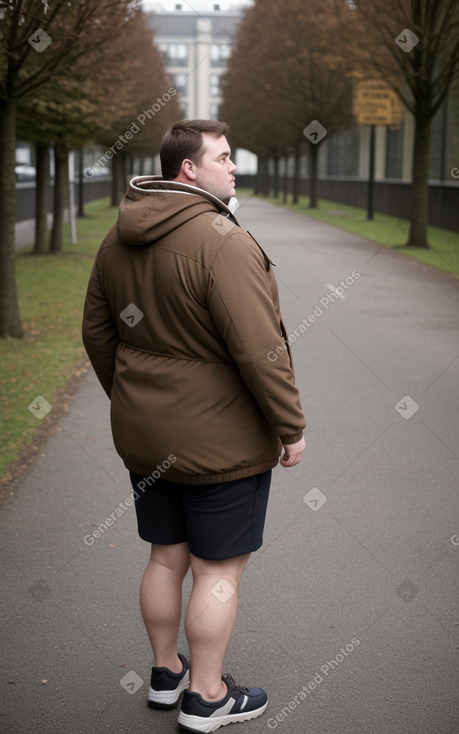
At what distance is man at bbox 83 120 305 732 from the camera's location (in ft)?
10.2

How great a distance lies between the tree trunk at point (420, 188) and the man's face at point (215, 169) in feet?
65.1

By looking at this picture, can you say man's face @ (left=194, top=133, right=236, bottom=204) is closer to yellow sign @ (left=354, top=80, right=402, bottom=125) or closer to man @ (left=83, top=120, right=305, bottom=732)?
man @ (left=83, top=120, right=305, bottom=732)

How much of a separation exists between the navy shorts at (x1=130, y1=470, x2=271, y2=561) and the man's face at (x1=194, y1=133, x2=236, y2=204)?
910 millimetres

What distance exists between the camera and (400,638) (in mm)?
4102

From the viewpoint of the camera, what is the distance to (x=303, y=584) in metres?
4.66

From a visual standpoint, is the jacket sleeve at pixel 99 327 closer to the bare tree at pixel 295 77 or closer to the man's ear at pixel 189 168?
the man's ear at pixel 189 168

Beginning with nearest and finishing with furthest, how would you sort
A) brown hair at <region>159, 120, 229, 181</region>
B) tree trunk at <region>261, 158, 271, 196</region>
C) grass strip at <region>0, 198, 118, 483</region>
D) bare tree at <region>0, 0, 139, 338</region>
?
brown hair at <region>159, 120, 229, 181</region> < grass strip at <region>0, 198, 118, 483</region> < bare tree at <region>0, 0, 139, 338</region> < tree trunk at <region>261, 158, 271, 196</region>

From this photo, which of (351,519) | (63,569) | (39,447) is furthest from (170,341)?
(39,447)

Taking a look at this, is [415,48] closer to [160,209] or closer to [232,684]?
[160,209]

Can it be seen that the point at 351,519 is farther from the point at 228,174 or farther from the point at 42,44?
the point at 42,44

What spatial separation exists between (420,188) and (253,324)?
67.2ft

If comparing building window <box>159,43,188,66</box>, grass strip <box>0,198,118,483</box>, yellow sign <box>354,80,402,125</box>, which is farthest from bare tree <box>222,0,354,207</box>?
building window <box>159,43,188,66</box>

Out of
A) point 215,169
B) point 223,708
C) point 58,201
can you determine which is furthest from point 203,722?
point 58,201

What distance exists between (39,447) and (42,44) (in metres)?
4.68
